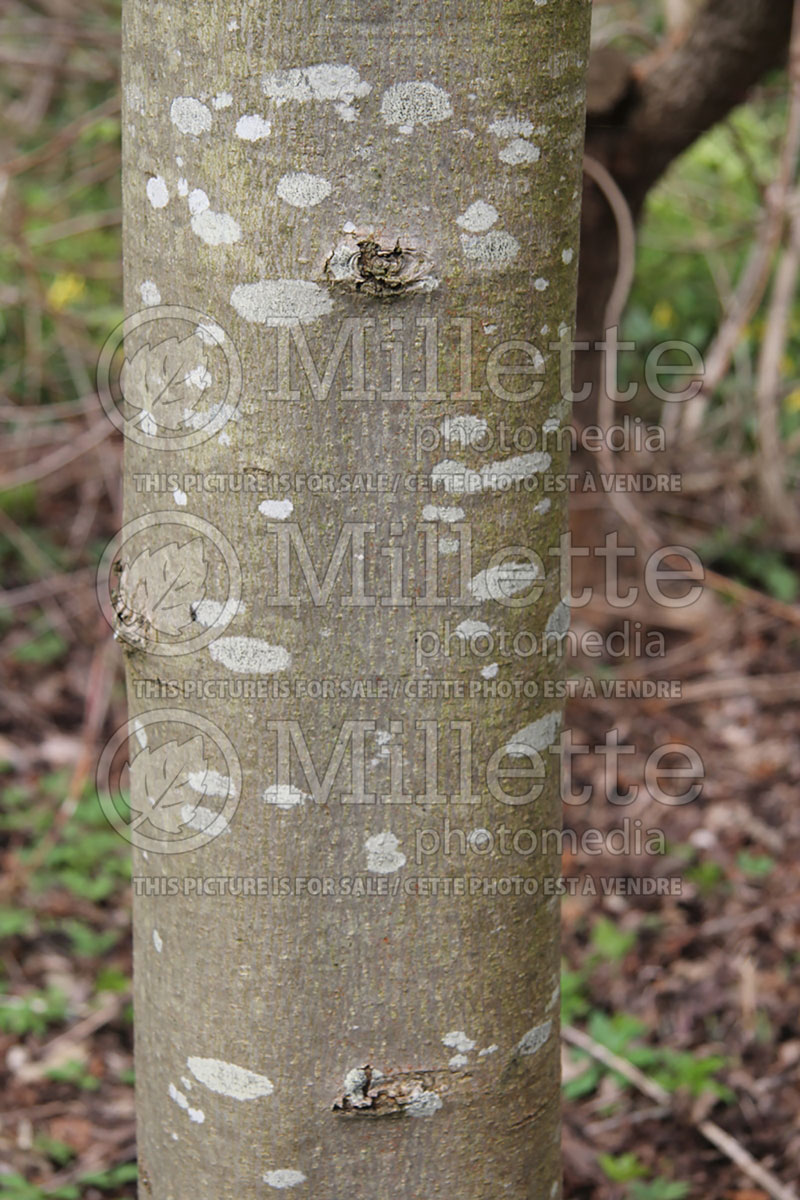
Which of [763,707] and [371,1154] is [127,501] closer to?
[371,1154]

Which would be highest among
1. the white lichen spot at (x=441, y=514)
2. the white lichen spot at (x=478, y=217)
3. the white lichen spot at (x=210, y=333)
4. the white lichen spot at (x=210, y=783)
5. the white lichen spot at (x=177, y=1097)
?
the white lichen spot at (x=478, y=217)

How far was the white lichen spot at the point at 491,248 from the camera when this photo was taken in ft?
3.10

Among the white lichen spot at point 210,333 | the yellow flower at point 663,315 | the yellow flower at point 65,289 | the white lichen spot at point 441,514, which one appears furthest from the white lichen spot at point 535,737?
the yellow flower at point 663,315

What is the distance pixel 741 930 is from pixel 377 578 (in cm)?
194

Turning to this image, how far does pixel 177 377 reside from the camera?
1.02 metres

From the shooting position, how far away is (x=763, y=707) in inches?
132

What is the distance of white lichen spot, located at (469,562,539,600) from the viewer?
3.38ft

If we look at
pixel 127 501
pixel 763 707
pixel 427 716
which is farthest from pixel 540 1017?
pixel 763 707

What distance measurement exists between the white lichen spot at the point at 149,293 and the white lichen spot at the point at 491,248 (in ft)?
0.94

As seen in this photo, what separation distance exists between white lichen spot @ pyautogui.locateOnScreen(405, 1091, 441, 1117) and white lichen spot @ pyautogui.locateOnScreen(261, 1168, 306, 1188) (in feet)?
0.44

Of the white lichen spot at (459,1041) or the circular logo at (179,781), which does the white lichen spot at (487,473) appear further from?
the white lichen spot at (459,1041)

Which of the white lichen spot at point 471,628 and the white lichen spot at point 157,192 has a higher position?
the white lichen spot at point 157,192

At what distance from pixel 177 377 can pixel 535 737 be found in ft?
1.60

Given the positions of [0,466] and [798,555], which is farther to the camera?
[0,466]
